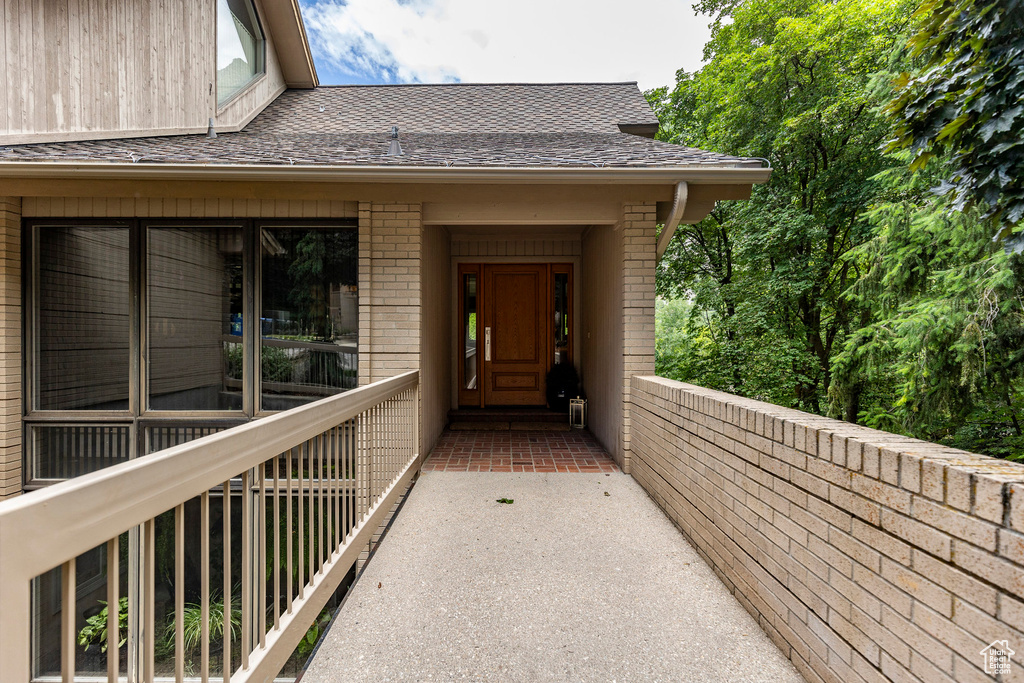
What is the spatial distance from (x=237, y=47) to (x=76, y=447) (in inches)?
205

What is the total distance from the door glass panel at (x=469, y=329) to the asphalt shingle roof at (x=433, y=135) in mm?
2073

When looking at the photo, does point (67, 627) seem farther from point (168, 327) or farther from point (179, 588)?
point (168, 327)

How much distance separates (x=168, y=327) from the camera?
4324 mm

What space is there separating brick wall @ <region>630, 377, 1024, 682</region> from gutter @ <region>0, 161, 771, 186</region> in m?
2.15

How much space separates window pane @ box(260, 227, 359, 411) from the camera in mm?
4293

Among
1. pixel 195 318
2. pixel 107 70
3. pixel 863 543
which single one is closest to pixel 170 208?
pixel 195 318

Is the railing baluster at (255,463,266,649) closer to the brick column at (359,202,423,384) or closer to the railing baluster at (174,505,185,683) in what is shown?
the railing baluster at (174,505,185,683)

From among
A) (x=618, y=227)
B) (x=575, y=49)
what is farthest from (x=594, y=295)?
(x=575, y=49)

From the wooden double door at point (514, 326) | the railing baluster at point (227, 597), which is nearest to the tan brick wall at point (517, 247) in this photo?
the wooden double door at point (514, 326)

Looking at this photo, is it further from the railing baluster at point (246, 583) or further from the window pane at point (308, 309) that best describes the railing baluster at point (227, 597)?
the window pane at point (308, 309)

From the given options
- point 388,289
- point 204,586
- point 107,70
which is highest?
point 107,70

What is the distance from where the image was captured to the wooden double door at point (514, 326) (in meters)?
6.68

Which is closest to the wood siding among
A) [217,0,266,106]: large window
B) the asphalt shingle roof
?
the asphalt shingle roof

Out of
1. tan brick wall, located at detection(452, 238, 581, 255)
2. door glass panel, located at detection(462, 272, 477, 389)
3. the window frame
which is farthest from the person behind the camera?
door glass panel, located at detection(462, 272, 477, 389)
